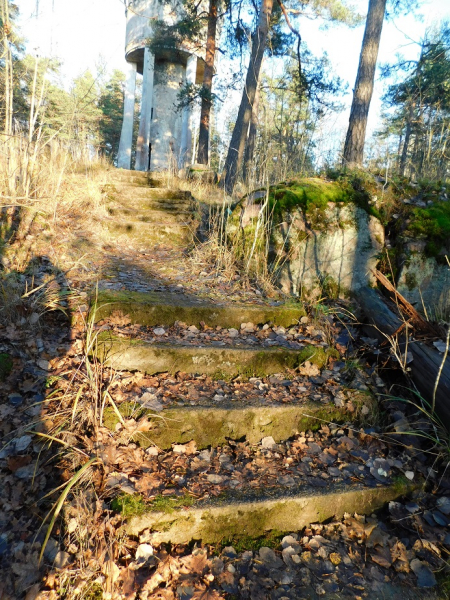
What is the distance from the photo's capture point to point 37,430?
1.88 metres

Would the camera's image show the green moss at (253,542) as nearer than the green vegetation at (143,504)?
No

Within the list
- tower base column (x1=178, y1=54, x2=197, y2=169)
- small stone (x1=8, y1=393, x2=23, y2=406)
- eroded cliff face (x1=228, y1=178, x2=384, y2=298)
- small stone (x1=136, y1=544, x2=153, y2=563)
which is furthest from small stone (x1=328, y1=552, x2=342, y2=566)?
tower base column (x1=178, y1=54, x2=197, y2=169)

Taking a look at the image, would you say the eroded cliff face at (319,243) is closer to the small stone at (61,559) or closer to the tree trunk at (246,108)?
the small stone at (61,559)

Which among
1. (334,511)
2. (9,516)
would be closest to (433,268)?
(334,511)

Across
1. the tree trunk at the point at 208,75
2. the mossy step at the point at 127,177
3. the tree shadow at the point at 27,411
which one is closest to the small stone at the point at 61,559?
the tree shadow at the point at 27,411

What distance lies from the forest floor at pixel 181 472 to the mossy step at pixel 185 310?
8cm

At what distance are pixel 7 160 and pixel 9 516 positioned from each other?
11.7 ft

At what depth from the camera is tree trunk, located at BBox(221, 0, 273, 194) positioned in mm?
7723

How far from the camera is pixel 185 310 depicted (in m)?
2.95

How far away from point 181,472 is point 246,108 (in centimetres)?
804

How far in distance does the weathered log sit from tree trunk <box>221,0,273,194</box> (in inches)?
205

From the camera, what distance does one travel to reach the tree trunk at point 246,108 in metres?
7.72

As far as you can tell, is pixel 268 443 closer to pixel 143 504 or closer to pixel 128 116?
pixel 143 504

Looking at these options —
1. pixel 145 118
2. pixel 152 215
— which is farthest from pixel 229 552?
pixel 145 118
